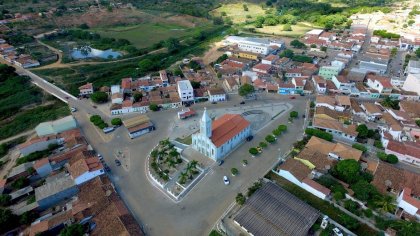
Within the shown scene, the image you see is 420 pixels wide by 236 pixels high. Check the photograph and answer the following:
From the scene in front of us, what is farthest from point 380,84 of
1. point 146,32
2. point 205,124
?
point 146,32

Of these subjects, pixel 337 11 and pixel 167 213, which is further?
pixel 337 11

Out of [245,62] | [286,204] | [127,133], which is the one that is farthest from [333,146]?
[245,62]

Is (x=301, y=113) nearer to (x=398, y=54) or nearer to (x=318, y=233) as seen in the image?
(x=318, y=233)

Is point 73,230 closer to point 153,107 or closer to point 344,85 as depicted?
point 153,107

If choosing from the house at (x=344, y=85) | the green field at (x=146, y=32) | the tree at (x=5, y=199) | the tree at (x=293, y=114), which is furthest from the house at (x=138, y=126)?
the green field at (x=146, y=32)

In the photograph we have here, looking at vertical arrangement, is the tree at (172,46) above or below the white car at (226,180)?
above

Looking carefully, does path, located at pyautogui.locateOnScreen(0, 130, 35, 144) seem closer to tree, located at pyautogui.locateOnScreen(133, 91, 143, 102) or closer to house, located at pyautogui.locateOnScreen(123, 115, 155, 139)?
house, located at pyautogui.locateOnScreen(123, 115, 155, 139)

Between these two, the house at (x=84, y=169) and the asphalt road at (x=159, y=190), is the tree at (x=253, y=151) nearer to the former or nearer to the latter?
the asphalt road at (x=159, y=190)
